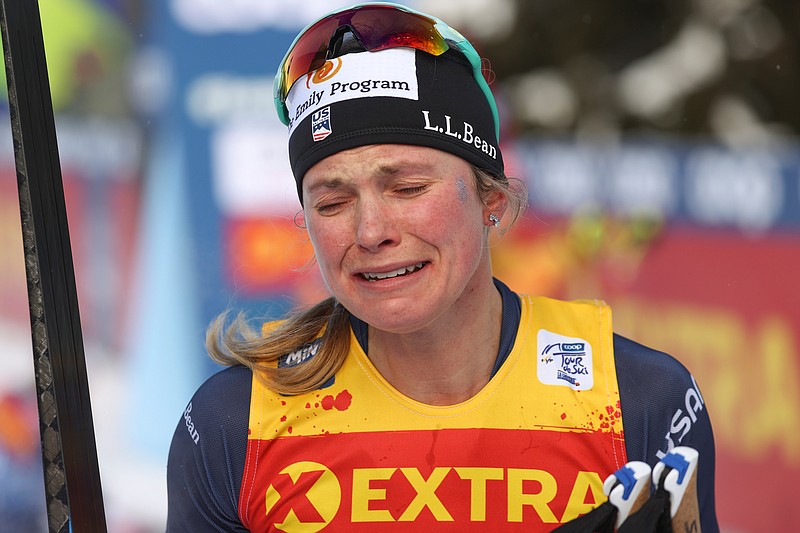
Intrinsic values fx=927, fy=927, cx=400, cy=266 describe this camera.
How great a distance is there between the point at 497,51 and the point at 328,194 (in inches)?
157

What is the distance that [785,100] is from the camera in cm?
561

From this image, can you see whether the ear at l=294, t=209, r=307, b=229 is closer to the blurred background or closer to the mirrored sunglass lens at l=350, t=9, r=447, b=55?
the mirrored sunglass lens at l=350, t=9, r=447, b=55

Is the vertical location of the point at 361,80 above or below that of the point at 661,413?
above

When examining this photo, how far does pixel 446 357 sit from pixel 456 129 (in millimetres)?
505

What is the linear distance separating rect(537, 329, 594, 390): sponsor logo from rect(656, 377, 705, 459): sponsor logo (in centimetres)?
19

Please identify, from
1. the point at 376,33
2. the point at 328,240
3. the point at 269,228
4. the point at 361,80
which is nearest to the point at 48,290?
the point at 328,240

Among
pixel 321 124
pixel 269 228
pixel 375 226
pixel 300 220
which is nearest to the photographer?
pixel 375 226

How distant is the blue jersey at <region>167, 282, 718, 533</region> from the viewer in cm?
199

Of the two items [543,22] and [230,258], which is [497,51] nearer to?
[543,22]

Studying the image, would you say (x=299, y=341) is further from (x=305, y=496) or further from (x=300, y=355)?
(x=305, y=496)

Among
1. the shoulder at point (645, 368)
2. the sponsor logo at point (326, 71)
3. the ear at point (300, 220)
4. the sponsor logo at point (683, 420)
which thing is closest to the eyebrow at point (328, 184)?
the sponsor logo at point (326, 71)

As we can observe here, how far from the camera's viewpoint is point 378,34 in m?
1.98

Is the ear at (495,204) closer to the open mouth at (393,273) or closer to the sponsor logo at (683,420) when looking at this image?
the open mouth at (393,273)

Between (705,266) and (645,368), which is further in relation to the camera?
(705,266)
